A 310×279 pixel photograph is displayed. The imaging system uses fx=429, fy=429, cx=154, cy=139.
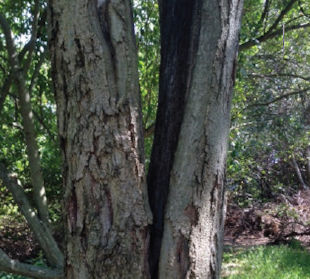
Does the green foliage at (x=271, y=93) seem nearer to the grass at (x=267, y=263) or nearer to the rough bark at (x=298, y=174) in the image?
the grass at (x=267, y=263)

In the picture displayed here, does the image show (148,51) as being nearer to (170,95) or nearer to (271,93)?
(271,93)

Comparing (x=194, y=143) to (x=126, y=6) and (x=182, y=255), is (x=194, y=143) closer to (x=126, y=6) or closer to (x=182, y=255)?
(x=182, y=255)

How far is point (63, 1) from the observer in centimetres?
171

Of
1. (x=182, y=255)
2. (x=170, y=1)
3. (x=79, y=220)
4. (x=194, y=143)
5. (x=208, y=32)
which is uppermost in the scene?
(x=170, y=1)

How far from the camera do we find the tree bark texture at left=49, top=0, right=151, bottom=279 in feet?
5.47

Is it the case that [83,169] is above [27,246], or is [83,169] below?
above

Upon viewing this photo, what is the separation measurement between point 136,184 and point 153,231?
28 centimetres

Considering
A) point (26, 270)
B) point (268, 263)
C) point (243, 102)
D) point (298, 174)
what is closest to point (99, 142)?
point (26, 270)

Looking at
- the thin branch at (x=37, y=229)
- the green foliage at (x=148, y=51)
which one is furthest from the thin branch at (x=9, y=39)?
the green foliage at (x=148, y=51)

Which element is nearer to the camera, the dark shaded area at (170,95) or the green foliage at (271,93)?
the dark shaded area at (170,95)

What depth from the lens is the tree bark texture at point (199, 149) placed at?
178 cm

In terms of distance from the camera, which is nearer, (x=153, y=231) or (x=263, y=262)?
(x=153, y=231)

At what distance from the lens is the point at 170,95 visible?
6.36ft

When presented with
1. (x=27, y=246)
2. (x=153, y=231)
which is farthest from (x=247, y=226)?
(x=153, y=231)
